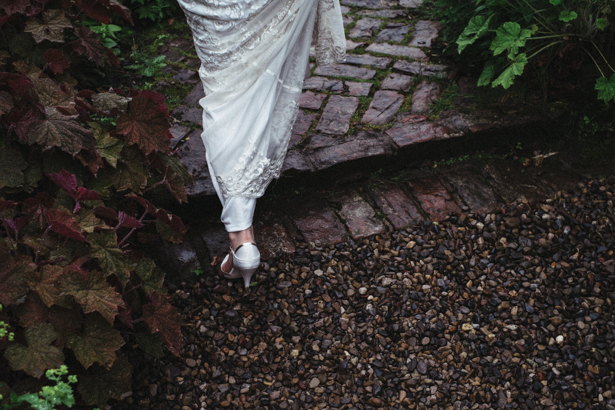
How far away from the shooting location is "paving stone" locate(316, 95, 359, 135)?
2973 millimetres

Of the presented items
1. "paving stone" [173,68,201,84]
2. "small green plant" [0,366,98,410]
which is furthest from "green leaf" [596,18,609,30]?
"small green plant" [0,366,98,410]

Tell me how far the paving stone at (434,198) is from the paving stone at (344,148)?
245 mm

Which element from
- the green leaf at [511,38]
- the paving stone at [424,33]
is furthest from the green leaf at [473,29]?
the paving stone at [424,33]

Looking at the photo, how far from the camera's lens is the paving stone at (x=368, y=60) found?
3.58 metres

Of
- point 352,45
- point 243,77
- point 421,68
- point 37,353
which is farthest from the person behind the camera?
point 352,45

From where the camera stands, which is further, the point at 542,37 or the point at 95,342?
the point at 542,37

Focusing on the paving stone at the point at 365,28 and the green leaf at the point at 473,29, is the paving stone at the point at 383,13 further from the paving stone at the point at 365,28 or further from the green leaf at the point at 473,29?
the green leaf at the point at 473,29

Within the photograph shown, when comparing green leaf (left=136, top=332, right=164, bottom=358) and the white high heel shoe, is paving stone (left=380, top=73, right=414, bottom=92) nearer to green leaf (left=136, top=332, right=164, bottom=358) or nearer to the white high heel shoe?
the white high heel shoe

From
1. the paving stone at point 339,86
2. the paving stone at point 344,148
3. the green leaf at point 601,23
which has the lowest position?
the paving stone at point 344,148

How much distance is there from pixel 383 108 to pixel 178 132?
3.96 feet

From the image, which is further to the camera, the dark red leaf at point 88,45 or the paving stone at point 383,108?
the paving stone at point 383,108

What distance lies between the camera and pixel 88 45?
8.38 feet

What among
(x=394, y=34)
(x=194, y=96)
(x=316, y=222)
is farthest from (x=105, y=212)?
(x=394, y=34)

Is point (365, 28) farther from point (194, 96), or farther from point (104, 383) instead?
point (104, 383)
